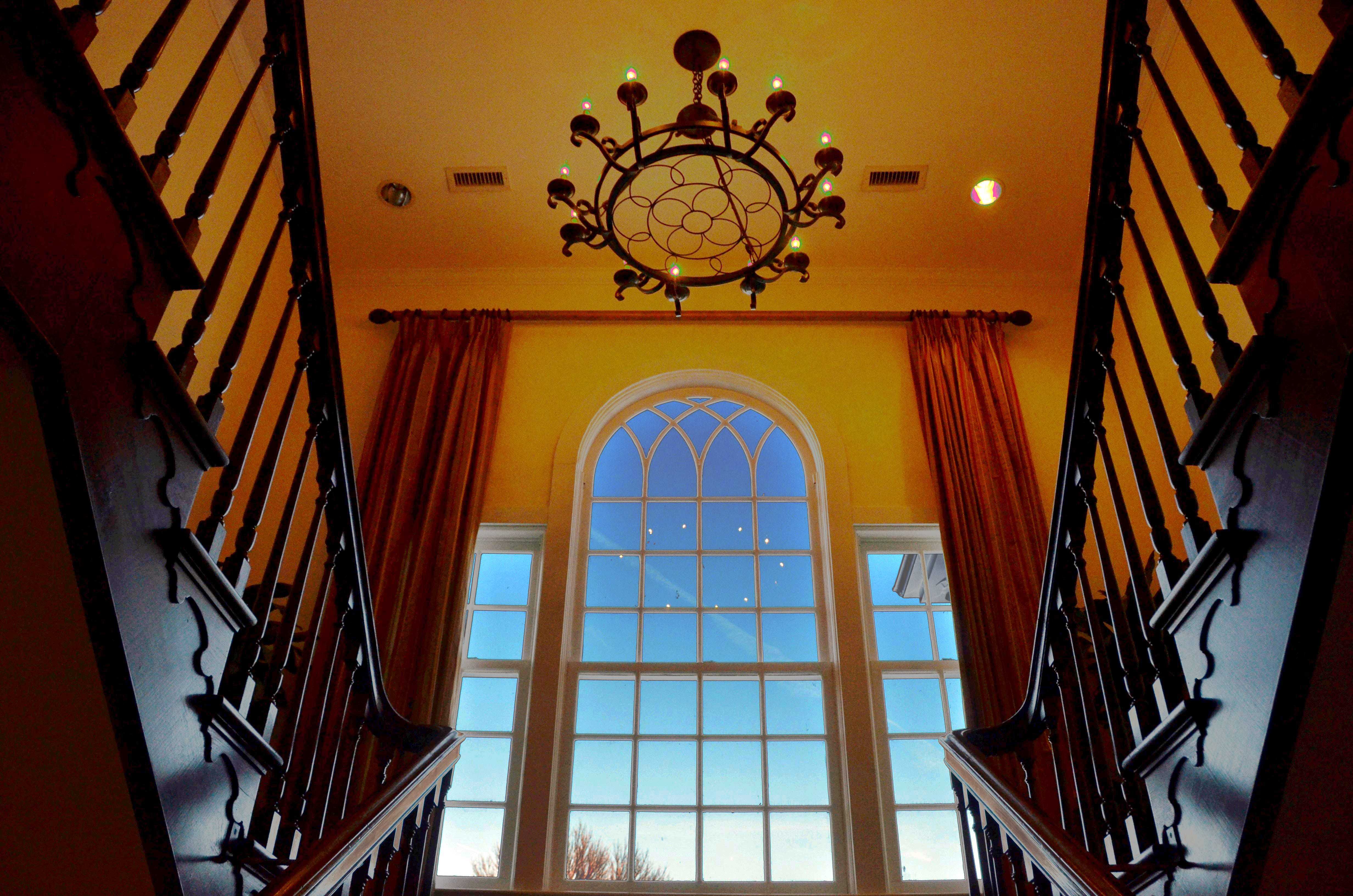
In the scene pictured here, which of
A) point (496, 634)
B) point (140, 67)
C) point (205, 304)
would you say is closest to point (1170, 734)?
point (205, 304)

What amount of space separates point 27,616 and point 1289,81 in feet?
7.77

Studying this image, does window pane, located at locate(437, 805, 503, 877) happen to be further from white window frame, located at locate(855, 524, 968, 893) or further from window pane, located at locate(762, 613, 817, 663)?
white window frame, located at locate(855, 524, 968, 893)

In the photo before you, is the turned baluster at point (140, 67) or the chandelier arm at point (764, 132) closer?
the turned baluster at point (140, 67)

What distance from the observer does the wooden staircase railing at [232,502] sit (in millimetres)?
1603

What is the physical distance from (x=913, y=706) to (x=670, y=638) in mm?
1283

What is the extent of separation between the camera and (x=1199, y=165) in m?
1.90

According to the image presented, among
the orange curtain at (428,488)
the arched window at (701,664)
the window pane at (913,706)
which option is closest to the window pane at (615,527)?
the arched window at (701,664)

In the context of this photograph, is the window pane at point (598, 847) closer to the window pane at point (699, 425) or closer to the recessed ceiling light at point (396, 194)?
the window pane at point (699, 425)

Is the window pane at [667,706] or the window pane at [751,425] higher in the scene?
the window pane at [751,425]

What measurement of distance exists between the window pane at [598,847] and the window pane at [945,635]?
180cm

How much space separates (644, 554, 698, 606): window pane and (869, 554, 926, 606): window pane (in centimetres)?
97

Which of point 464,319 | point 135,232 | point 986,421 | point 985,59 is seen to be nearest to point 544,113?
point 464,319

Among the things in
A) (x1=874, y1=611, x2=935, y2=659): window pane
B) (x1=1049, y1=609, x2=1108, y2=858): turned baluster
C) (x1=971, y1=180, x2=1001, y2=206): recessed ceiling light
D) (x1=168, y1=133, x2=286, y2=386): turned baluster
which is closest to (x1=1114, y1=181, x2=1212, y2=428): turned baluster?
(x1=1049, y1=609, x2=1108, y2=858): turned baluster

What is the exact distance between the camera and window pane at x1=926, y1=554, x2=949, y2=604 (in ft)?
17.5
